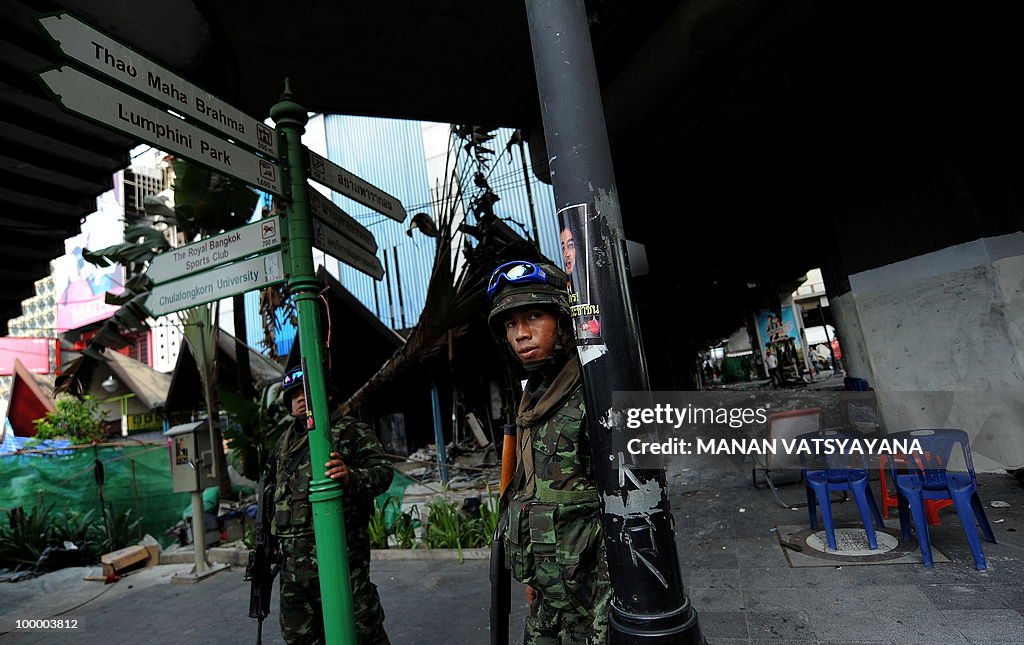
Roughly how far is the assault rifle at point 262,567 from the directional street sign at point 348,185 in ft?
6.93

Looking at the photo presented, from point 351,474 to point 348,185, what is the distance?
5.73ft

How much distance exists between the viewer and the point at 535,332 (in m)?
2.28

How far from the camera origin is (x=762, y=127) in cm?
636

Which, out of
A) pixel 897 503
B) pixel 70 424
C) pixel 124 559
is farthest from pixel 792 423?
pixel 70 424

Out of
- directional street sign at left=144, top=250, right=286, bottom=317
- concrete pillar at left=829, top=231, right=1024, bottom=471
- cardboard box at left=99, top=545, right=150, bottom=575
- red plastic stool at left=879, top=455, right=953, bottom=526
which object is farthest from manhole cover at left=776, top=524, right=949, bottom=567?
cardboard box at left=99, top=545, right=150, bottom=575

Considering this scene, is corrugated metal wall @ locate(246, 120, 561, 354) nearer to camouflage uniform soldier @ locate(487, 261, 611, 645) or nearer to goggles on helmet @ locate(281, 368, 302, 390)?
goggles on helmet @ locate(281, 368, 302, 390)

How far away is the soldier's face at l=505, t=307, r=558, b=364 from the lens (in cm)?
228

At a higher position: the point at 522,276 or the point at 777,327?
the point at 777,327

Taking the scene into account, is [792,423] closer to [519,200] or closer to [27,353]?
[519,200]

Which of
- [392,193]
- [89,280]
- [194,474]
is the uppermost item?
[392,193]

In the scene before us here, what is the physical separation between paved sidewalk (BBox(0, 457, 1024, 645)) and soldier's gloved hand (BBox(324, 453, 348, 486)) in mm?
1893

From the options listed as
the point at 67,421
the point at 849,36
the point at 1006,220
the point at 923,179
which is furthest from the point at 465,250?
the point at 67,421

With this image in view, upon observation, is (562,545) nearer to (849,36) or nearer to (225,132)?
(225,132)

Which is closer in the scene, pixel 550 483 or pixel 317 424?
pixel 550 483
